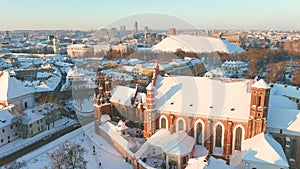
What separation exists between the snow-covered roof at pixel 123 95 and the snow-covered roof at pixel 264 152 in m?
11.8

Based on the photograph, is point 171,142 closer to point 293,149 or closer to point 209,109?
point 209,109

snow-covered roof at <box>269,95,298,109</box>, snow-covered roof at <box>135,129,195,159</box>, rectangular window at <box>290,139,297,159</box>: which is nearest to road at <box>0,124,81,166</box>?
snow-covered roof at <box>135,129,195,159</box>

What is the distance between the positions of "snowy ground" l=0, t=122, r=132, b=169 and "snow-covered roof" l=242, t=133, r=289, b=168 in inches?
384

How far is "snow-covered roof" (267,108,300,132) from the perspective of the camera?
65.4 ft

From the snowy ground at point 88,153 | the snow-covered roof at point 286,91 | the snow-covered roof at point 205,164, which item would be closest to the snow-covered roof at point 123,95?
the snowy ground at point 88,153

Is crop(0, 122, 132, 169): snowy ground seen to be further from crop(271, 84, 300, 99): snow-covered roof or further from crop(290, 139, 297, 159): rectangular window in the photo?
crop(271, 84, 300, 99): snow-covered roof

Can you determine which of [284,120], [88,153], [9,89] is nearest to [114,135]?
[88,153]

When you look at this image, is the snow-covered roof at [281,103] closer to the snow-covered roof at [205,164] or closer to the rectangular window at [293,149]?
the rectangular window at [293,149]

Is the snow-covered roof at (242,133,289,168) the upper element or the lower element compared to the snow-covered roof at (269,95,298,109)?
lower

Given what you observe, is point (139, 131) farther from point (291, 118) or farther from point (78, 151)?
point (291, 118)

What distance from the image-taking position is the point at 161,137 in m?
22.4

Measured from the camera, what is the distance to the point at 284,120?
2061cm

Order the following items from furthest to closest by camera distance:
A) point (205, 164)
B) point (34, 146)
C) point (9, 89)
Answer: point (9, 89)
point (34, 146)
point (205, 164)

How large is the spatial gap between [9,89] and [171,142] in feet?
76.1
